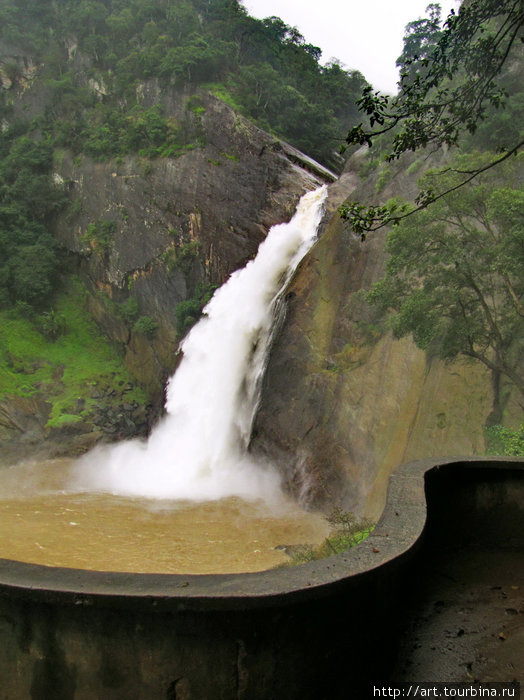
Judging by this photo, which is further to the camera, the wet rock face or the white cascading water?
the wet rock face

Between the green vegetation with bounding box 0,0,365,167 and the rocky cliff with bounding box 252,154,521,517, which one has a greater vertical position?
the green vegetation with bounding box 0,0,365,167

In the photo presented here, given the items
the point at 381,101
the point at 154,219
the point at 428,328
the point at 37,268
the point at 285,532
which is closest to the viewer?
the point at 381,101

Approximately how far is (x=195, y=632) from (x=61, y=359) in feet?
72.5

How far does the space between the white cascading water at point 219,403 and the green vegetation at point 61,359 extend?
279 cm

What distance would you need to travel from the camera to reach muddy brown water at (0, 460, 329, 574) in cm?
942

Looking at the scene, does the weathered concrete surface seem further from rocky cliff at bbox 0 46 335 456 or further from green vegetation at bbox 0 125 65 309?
green vegetation at bbox 0 125 65 309

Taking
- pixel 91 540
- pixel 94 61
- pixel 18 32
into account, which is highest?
pixel 18 32

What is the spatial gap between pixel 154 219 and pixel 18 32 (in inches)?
677

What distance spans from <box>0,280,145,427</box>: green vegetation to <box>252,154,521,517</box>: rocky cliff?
9.03 m

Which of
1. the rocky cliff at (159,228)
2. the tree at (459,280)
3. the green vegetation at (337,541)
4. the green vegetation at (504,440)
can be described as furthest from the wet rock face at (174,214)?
the green vegetation at (337,541)

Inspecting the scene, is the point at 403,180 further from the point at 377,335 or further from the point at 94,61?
the point at 94,61

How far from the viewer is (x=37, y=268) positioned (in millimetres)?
24266

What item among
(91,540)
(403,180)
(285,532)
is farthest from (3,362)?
(403,180)

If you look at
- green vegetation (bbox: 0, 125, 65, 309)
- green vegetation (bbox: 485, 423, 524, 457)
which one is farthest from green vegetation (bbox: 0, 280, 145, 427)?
green vegetation (bbox: 485, 423, 524, 457)
